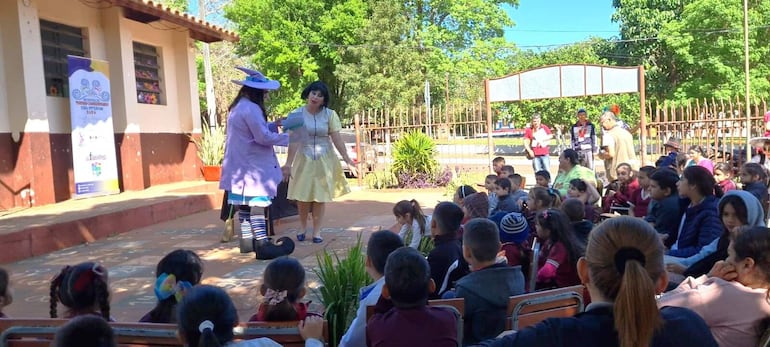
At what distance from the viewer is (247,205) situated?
575 centimetres

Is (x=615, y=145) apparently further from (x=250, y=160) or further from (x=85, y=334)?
(x=85, y=334)

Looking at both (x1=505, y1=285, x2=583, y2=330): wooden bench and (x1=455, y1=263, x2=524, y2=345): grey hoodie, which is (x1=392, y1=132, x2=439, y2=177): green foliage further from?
(x1=505, y1=285, x2=583, y2=330): wooden bench

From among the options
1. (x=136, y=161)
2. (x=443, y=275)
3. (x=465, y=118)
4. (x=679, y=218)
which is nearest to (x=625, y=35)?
(x=465, y=118)

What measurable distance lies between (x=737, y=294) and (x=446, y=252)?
1.40 meters

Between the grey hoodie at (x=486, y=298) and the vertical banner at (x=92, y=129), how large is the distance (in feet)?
26.3

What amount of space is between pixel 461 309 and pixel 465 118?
10850 millimetres

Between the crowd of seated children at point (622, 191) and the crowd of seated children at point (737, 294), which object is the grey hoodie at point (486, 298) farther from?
the crowd of seated children at point (622, 191)

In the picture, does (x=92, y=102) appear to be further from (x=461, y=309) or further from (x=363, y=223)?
(x=461, y=309)

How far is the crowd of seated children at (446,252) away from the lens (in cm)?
318

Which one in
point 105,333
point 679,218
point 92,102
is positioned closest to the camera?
point 105,333

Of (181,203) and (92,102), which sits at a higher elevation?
(92,102)

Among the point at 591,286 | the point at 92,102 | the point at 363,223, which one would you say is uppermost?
the point at 92,102

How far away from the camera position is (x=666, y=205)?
4.64 meters

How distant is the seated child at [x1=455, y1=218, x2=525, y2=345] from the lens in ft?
8.65
